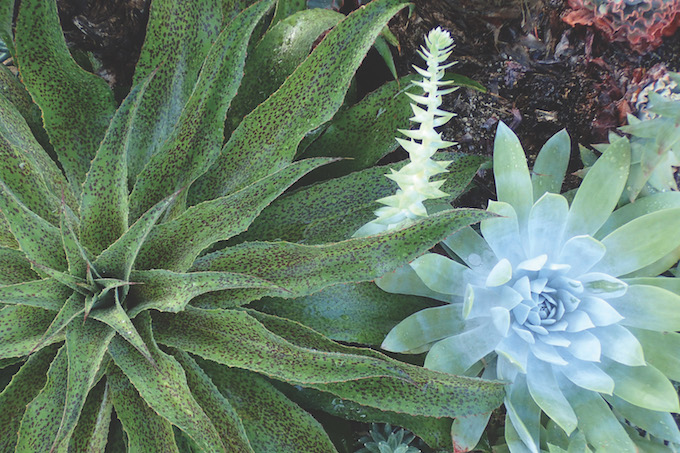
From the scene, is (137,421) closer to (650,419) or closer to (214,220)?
(214,220)

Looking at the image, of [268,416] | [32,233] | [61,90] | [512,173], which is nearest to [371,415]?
[268,416]

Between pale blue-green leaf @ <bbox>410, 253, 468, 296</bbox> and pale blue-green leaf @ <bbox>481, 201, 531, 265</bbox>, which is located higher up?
pale blue-green leaf @ <bbox>481, 201, 531, 265</bbox>

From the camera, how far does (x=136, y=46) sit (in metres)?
0.84

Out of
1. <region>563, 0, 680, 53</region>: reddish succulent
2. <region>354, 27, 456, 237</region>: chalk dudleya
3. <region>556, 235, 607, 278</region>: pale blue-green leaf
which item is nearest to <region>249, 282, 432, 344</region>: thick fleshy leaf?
<region>354, 27, 456, 237</region>: chalk dudleya

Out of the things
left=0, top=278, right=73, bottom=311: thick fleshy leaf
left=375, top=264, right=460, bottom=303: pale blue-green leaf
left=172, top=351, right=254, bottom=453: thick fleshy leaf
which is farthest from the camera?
left=375, top=264, right=460, bottom=303: pale blue-green leaf

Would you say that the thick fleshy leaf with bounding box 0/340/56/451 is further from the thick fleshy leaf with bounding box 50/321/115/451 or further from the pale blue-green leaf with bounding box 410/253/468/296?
the pale blue-green leaf with bounding box 410/253/468/296

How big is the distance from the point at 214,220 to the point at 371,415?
376 millimetres

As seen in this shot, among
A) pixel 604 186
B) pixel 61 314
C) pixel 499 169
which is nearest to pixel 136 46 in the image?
pixel 61 314

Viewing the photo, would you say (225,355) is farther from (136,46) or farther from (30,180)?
(136,46)

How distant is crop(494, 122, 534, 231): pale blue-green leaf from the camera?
0.72m

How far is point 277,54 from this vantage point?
0.79 metres

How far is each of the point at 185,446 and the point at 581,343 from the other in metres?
0.54

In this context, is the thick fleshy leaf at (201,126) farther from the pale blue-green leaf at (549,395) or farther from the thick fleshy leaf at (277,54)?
the pale blue-green leaf at (549,395)

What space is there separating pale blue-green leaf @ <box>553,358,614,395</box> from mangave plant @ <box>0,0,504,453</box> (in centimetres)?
10
